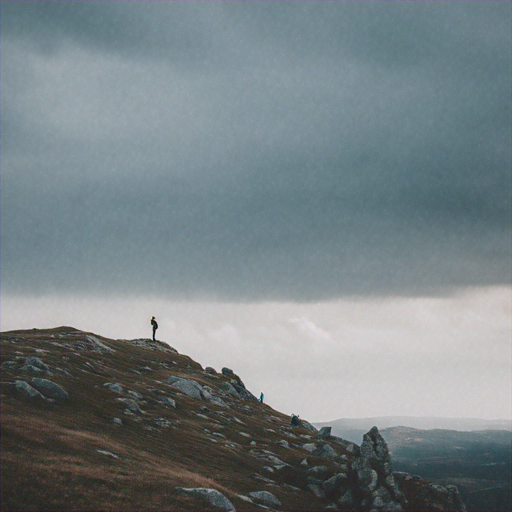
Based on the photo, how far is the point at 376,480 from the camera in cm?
6175

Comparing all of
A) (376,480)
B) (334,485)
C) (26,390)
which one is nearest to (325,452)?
(334,485)

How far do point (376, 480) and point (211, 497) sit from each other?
3164cm

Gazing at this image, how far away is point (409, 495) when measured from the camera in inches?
2415

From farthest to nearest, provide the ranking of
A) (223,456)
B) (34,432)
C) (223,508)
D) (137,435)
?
(223,456) → (137,435) → (34,432) → (223,508)

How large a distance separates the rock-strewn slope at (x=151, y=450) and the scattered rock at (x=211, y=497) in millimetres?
85

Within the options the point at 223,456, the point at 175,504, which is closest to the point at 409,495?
the point at 223,456

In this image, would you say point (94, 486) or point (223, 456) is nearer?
point (94, 486)

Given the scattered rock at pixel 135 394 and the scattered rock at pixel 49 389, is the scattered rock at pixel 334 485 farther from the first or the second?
the scattered rock at pixel 49 389

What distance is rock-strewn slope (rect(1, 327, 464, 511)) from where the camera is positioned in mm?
34812

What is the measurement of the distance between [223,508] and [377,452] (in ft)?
123

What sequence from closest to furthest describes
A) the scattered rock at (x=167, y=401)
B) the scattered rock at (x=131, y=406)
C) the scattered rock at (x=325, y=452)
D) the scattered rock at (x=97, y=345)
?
the scattered rock at (x=131, y=406) < the scattered rock at (x=167, y=401) < the scattered rock at (x=325, y=452) < the scattered rock at (x=97, y=345)

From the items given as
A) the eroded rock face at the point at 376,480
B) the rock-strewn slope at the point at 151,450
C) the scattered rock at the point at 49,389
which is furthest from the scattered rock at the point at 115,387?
the eroded rock face at the point at 376,480

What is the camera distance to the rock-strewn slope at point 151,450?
114 ft

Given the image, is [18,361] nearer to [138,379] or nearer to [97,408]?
[97,408]
